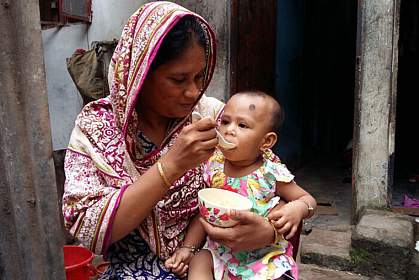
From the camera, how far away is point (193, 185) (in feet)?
6.30

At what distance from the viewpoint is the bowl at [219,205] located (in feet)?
5.39

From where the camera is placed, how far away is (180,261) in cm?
186

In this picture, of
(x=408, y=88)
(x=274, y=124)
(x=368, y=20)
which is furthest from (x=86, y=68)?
(x=408, y=88)

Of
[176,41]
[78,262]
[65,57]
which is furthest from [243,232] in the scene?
[65,57]

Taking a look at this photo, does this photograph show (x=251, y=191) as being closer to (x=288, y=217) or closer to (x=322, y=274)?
(x=288, y=217)

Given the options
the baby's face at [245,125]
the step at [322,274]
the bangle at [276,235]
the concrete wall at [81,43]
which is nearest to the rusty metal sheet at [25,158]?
the bangle at [276,235]

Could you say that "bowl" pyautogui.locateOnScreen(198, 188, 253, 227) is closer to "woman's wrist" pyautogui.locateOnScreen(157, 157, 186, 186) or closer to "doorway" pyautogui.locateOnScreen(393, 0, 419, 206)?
"woman's wrist" pyautogui.locateOnScreen(157, 157, 186, 186)

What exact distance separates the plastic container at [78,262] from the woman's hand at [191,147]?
1.60 meters

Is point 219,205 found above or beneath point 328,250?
above

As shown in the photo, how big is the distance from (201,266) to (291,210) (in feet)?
1.29

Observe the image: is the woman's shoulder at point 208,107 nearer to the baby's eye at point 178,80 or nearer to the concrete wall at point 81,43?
the baby's eye at point 178,80

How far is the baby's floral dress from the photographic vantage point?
1844 millimetres

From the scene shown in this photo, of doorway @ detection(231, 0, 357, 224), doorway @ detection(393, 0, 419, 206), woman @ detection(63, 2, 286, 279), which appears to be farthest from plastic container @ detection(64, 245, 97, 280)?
doorway @ detection(393, 0, 419, 206)

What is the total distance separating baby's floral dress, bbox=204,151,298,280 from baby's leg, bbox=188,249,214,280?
20 millimetres
